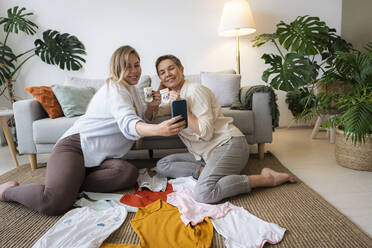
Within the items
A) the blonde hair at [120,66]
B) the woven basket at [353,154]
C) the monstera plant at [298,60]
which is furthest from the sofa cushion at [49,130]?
the woven basket at [353,154]

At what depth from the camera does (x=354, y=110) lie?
1.51 meters

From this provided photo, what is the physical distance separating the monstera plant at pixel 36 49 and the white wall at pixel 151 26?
3.5 inches

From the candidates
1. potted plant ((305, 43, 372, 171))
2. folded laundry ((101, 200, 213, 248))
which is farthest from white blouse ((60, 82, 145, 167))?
potted plant ((305, 43, 372, 171))

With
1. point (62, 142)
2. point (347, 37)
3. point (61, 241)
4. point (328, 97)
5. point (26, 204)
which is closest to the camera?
point (61, 241)

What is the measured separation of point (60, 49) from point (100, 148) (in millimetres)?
2200

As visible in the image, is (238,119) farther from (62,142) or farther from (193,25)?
(193,25)

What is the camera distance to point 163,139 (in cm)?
205

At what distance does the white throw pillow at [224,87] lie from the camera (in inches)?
96.1

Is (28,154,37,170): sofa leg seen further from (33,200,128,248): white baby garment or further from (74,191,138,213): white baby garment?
(33,200,128,248): white baby garment

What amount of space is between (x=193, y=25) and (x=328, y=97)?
1993 millimetres

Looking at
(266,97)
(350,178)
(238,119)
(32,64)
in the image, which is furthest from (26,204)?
(32,64)

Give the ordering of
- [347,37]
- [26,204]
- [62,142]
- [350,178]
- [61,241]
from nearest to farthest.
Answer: [61,241]
[26,204]
[62,142]
[350,178]
[347,37]

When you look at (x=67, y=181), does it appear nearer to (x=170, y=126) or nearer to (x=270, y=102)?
(x=170, y=126)

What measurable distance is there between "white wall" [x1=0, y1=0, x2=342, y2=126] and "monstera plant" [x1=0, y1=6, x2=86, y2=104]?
0.29 ft
